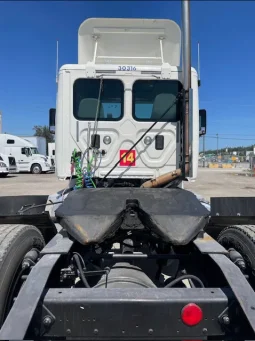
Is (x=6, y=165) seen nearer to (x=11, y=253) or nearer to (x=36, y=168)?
(x=36, y=168)

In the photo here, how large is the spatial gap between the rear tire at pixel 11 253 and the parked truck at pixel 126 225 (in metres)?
0.01

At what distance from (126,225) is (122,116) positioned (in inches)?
99.2

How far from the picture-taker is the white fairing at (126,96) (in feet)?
16.0

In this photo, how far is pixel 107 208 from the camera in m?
2.74

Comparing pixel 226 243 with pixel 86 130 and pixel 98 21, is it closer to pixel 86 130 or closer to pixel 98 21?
pixel 86 130

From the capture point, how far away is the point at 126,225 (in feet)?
9.05

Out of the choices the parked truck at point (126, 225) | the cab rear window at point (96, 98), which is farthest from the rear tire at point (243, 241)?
the cab rear window at point (96, 98)

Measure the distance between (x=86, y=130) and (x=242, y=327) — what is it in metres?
3.46

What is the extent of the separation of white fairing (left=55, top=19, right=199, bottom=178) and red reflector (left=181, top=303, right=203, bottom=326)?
2960mm

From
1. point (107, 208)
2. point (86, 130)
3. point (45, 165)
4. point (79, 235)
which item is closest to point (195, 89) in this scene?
point (86, 130)

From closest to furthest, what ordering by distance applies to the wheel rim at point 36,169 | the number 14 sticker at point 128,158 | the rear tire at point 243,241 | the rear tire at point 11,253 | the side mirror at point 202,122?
the rear tire at point 11,253
the rear tire at point 243,241
the number 14 sticker at point 128,158
the side mirror at point 202,122
the wheel rim at point 36,169

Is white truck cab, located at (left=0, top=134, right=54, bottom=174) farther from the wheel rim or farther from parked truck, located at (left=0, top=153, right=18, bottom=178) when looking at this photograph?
parked truck, located at (left=0, top=153, right=18, bottom=178)

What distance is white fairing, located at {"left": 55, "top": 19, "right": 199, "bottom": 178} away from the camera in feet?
16.0

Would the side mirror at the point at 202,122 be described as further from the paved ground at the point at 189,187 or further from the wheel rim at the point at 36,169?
the wheel rim at the point at 36,169
